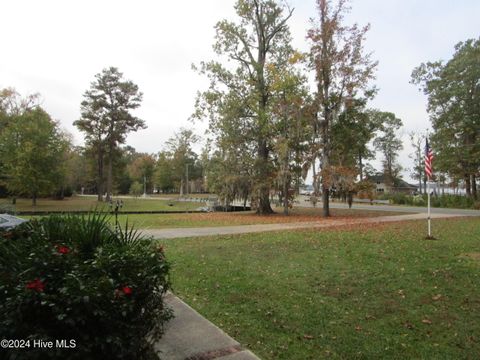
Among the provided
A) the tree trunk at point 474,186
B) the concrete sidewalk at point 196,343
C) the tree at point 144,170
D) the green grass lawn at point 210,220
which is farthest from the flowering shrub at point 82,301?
the tree at point 144,170

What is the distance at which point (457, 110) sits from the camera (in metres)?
26.2

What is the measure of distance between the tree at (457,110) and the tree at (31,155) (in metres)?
35.2

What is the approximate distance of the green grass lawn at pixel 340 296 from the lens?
329 centimetres

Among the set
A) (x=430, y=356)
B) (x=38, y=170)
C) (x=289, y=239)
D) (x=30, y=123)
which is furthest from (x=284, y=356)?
(x=30, y=123)

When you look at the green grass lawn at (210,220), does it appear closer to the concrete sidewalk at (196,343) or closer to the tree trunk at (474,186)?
the concrete sidewalk at (196,343)

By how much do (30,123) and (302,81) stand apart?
83.3 feet

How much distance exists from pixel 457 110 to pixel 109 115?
36.2 metres

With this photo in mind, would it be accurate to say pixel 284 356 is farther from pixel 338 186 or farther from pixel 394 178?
pixel 394 178

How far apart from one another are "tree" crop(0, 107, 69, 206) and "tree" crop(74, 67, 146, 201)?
25.0 ft

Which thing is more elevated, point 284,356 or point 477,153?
point 477,153

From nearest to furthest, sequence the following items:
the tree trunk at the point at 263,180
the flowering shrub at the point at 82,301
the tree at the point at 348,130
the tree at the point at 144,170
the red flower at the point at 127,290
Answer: the flowering shrub at the point at 82,301
the red flower at the point at 127,290
the tree at the point at 348,130
the tree trunk at the point at 263,180
the tree at the point at 144,170

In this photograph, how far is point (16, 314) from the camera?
6.45ft

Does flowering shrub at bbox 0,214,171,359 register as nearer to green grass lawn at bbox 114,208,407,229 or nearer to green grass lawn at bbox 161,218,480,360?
green grass lawn at bbox 161,218,480,360

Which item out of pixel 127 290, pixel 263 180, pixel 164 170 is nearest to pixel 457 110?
pixel 263 180
